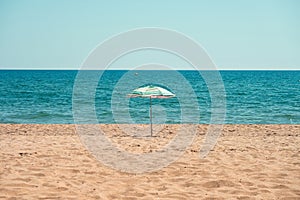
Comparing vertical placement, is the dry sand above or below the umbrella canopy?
below

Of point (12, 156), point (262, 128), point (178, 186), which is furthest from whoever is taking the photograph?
point (262, 128)

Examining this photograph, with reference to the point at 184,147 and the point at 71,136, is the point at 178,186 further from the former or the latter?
the point at 71,136

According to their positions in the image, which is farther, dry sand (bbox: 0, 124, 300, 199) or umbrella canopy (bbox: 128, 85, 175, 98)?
umbrella canopy (bbox: 128, 85, 175, 98)

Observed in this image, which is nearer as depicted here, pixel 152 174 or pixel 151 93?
pixel 152 174

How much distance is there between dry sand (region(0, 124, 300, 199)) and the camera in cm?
548

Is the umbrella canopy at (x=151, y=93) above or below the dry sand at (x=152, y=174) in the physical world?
above

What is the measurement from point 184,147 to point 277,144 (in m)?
2.95

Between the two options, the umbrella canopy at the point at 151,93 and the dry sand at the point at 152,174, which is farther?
the umbrella canopy at the point at 151,93

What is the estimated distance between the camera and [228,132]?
528 inches

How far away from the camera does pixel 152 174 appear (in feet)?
22.1

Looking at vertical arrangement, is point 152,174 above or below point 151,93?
below

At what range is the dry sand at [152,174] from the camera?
5.48 meters

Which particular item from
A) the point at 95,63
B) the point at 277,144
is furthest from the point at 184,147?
the point at 95,63

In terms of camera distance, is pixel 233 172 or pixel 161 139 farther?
pixel 161 139
